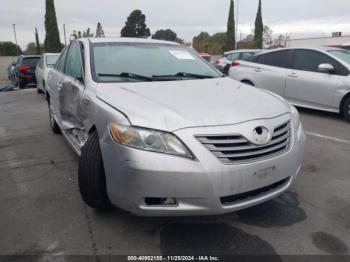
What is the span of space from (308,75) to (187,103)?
4908 millimetres

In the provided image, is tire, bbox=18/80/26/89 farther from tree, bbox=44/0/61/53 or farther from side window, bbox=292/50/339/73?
tree, bbox=44/0/61/53

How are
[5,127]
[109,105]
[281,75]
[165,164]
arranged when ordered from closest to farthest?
[165,164]
[109,105]
[5,127]
[281,75]

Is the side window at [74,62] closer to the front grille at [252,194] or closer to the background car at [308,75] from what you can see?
the front grille at [252,194]

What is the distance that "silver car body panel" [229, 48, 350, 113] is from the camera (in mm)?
6352

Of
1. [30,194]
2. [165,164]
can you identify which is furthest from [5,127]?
[165,164]

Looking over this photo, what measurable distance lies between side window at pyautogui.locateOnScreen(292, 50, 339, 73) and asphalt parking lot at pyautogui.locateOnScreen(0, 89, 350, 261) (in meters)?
3.06

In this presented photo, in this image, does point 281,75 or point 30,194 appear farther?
point 281,75

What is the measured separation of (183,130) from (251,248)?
3.34 feet

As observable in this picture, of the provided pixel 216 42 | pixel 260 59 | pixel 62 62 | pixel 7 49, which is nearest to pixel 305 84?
pixel 260 59

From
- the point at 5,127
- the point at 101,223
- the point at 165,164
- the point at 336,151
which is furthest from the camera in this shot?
the point at 5,127

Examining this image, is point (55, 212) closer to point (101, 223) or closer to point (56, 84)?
point (101, 223)

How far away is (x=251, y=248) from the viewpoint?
2.47 m

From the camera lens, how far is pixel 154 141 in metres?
2.27

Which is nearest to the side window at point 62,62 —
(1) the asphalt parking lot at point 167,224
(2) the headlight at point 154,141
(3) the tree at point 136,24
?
(1) the asphalt parking lot at point 167,224
